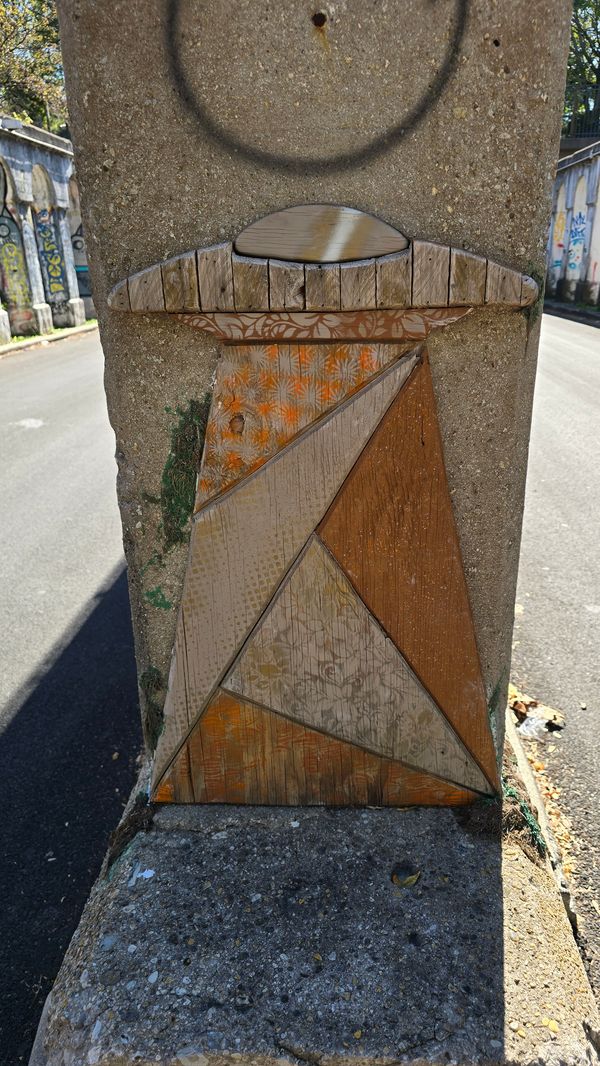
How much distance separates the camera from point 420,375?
1913 mm

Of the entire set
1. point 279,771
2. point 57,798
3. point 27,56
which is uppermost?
point 27,56

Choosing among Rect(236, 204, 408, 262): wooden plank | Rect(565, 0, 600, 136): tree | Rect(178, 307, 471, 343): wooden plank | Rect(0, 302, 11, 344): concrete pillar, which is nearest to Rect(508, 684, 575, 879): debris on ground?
Rect(178, 307, 471, 343): wooden plank

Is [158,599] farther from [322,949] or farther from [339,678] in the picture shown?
[322,949]

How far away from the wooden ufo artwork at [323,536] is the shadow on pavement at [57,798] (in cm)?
64

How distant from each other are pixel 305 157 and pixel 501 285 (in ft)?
1.84

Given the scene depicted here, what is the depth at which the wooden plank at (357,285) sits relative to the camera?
5.87ft

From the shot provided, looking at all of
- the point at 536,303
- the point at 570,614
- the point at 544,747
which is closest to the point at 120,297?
the point at 536,303

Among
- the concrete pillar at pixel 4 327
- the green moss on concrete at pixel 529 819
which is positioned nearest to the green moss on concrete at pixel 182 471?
the green moss on concrete at pixel 529 819

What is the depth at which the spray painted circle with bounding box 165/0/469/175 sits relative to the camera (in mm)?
1719

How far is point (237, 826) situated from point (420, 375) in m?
1.39

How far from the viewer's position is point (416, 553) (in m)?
2.07

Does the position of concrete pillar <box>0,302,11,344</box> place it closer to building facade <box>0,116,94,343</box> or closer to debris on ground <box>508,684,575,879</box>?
building facade <box>0,116,94,343</box>

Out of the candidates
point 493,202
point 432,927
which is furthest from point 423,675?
point 493,202

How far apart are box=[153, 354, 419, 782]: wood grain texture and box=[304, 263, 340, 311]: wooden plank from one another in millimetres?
228
